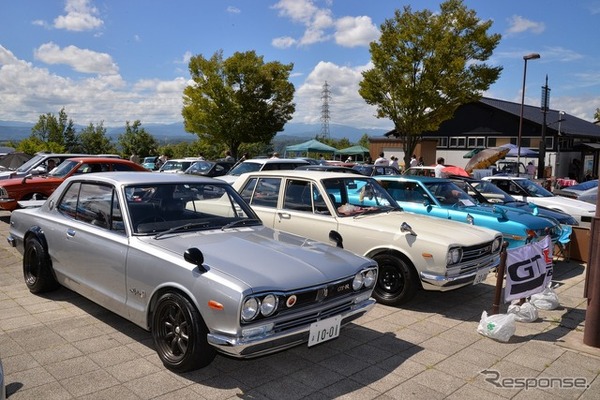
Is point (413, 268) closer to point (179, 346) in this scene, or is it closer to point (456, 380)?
point (456, 380)

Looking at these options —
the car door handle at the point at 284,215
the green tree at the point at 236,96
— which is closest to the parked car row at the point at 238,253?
the car door handle at the point at 284,215

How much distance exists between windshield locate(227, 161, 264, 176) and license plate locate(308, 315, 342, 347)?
964 centimetres

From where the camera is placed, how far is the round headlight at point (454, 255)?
17.1ft

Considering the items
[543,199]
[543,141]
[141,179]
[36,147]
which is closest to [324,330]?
[141,179]

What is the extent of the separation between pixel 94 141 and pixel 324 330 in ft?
156

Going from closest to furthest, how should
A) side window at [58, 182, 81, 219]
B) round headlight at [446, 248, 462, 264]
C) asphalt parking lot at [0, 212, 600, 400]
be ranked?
asphalt parking lot at [0, 212, 600, 400] → side window at [58, 182, 81, 219] → round headlight at [446, 248, 462, 264]

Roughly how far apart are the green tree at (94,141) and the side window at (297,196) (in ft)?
140

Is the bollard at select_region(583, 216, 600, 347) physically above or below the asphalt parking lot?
above

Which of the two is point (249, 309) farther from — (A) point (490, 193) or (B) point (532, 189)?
(B) point (532, 189)

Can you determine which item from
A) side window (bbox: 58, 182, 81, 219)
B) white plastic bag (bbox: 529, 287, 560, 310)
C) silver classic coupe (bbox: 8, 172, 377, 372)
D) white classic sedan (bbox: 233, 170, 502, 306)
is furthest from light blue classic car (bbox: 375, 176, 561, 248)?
side window (bbox: 58, 182, 81, 219)

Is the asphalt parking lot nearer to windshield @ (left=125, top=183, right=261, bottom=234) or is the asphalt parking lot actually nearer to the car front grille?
the car front grille

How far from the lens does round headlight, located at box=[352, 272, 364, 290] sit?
389 cm

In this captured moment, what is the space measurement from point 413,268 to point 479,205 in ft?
11.2

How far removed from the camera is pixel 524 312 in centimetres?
526
